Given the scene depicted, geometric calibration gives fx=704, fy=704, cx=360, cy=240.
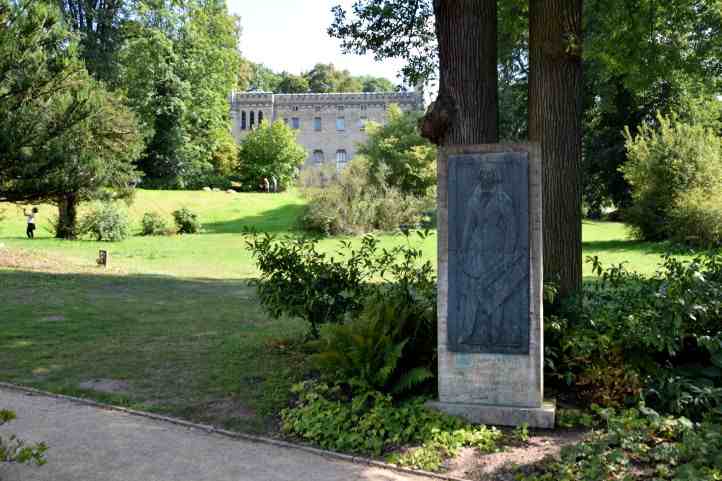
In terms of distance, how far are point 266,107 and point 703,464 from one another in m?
83.3

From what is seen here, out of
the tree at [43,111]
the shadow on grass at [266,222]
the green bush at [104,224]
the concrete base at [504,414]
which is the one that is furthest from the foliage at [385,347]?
the shadow on grass at [266,222]

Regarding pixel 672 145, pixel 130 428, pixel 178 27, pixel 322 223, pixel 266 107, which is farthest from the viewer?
pixel 266 107

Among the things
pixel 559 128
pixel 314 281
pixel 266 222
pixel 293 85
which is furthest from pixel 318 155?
pixel 559 128

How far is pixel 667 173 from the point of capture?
91.5 feet

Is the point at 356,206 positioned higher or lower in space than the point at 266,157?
lower

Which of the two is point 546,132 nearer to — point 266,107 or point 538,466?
point 538,466

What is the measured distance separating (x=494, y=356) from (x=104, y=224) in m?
28.4

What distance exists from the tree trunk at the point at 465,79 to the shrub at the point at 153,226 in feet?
96.6

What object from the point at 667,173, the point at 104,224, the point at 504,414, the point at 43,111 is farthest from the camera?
the point at 104,224

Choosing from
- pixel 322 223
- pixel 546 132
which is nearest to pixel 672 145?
pixel 322 223

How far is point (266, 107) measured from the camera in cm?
8494

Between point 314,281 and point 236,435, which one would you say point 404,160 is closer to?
point 314,281

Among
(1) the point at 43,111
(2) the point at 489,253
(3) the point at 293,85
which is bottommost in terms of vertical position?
(2) the point at 489,253

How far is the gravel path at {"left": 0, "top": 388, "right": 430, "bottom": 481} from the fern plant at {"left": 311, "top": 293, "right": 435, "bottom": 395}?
1.19 m
